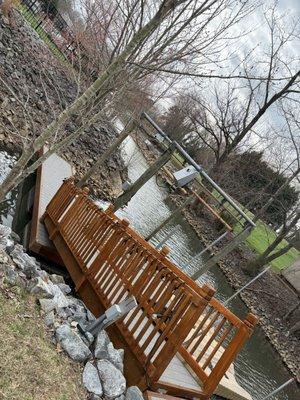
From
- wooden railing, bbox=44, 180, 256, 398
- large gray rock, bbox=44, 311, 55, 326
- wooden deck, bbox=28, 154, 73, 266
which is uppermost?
wooden railing, bbox=44, 180, 256, 398

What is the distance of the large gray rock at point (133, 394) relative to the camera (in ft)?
14.5

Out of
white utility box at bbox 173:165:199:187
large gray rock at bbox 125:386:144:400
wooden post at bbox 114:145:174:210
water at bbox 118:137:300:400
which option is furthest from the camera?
water at bbox 118:137:300:400

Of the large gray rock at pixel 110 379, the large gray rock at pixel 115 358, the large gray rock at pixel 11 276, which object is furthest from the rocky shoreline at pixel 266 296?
the large gray rock at pixel 11 276

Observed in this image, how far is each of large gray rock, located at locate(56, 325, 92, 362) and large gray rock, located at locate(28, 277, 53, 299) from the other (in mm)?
535

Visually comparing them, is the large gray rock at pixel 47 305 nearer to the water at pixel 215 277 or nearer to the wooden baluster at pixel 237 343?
the wooden baluster at pixel 237 343

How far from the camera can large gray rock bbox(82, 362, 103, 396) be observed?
4.31m

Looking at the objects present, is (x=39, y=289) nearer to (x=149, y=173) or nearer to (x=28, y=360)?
(x=28, y=360)

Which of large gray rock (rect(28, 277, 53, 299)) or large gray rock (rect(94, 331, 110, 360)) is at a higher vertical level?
large gray rock (rect(94, 331, 110, 360))

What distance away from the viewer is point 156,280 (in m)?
5.34

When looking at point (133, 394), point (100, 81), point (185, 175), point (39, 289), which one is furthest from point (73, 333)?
point (185, 175)

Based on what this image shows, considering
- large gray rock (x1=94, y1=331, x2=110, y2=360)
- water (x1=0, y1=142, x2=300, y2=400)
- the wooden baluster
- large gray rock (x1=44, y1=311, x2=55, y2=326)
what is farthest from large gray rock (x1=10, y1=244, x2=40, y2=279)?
water (x1=0, y1=142, x2=300, y2=400)

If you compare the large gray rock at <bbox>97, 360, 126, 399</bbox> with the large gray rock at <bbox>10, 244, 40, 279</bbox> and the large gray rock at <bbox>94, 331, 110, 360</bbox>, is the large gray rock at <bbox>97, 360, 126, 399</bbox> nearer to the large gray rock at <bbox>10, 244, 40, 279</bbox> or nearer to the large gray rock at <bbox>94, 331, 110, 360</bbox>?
the large gray rock at <bbox>94, 331, 110, 360</bbox>

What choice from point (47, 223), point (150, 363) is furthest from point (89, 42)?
point (150, 363)

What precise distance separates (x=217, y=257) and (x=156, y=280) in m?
4.81
